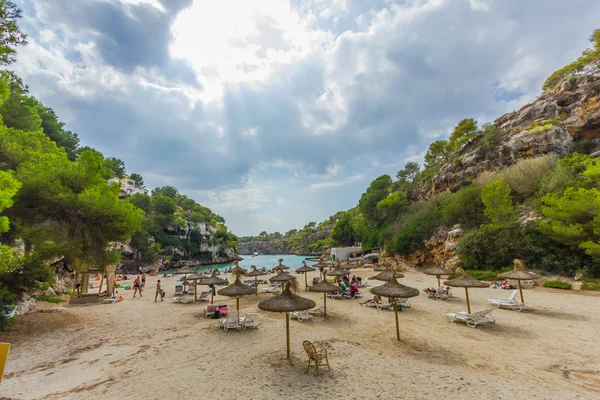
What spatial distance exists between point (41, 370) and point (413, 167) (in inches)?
2781

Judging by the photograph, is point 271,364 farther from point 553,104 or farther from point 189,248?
point 189,248

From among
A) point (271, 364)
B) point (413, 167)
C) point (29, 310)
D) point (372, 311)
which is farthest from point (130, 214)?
point (413, 167)

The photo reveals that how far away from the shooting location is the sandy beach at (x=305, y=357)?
18.5 feet

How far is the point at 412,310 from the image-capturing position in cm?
1307

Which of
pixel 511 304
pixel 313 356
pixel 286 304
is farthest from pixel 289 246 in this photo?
pixel 313 356

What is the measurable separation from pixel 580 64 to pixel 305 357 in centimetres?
5760

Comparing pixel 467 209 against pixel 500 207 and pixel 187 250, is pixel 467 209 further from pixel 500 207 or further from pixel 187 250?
pixel 187 250

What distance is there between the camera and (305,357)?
743 centimetres

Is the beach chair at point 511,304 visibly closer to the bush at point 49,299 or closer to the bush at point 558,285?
the bush at point 558,285

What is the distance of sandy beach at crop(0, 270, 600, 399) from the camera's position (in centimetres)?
565

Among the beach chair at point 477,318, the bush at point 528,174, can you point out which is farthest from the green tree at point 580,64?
the beach chair at point 477,318

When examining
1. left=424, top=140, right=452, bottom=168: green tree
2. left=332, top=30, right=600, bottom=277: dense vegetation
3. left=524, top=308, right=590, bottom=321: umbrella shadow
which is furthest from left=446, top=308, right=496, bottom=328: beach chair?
left=424, top=140, right=452, bottom=168: green tree

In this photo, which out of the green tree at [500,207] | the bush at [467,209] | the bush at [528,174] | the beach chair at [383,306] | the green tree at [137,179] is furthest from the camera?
the green tree at [137,179]

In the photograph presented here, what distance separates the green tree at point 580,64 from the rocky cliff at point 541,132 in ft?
24.5
